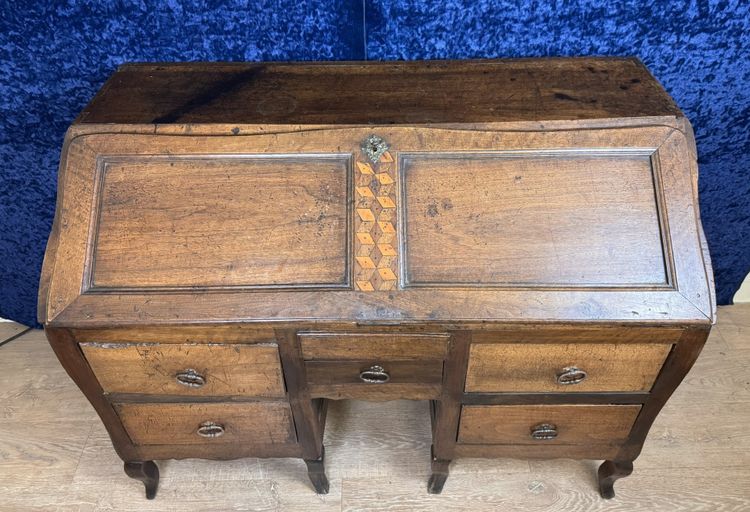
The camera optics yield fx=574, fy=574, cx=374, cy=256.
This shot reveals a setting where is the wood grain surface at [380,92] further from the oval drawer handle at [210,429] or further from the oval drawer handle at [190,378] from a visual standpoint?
the oval drawer handle at [210,429]

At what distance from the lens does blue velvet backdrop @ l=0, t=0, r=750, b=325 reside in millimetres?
1272

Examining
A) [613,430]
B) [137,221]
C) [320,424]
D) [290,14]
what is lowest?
[320,424]

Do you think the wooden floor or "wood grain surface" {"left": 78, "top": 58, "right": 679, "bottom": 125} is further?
the wooden floor

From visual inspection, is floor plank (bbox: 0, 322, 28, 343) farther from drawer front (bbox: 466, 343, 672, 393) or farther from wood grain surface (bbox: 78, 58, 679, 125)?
drawer front (bbox: 466, 343, 672, 393)

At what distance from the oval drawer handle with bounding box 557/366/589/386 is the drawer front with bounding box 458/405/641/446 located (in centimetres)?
11

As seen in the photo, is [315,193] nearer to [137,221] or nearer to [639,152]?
[137,221]

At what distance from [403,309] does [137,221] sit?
0.53 m

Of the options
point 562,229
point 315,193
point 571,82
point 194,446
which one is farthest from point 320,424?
point 571,82

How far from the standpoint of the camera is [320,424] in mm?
1474

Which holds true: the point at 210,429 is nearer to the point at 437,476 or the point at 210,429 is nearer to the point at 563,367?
the point at 437,476

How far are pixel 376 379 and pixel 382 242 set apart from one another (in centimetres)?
31

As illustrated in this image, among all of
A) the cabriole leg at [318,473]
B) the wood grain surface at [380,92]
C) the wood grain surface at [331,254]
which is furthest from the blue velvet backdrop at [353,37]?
the cabriole leg at [318,473]

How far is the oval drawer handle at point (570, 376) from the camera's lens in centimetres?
114

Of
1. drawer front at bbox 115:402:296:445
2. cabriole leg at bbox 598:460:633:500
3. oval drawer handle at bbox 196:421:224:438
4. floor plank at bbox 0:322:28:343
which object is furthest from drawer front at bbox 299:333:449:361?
floor plank at bbox 0:322:28:343
